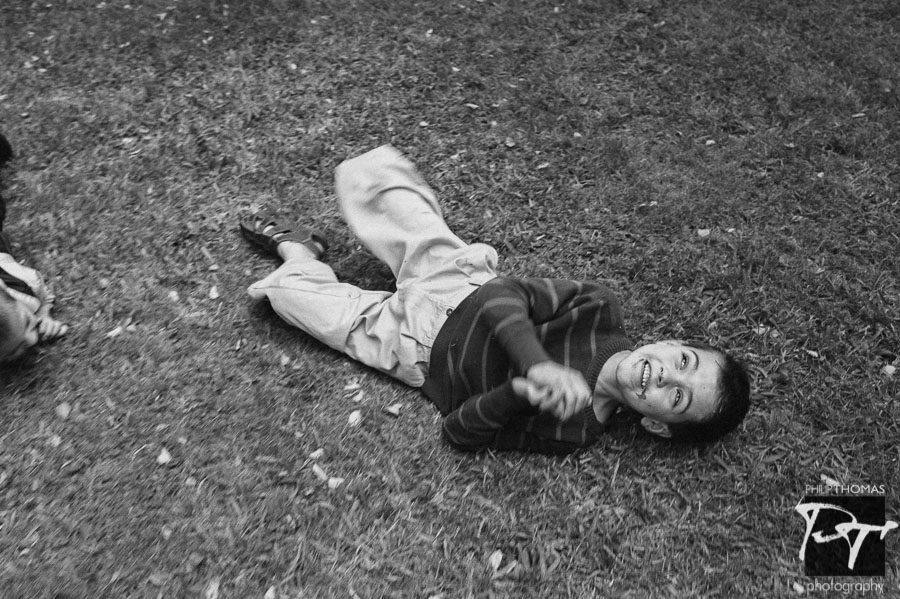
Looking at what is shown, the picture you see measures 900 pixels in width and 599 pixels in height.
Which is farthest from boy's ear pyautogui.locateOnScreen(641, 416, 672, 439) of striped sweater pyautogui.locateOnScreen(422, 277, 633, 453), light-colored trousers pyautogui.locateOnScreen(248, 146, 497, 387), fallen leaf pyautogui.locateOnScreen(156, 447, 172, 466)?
fallen leaf pyautogui.locateOnScreen(156, 447, 172, 466)

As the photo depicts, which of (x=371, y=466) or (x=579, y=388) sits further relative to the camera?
(x=371, y=466)

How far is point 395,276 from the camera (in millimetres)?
3848

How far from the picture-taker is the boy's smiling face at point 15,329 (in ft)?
10.4

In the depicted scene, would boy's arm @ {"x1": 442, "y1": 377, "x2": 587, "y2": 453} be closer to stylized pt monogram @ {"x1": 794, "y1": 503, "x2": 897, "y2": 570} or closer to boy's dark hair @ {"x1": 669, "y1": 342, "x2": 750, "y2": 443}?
boy's dark hair @ {"x1": 669, "y1": 342, "x2": 750, "y2": 443}

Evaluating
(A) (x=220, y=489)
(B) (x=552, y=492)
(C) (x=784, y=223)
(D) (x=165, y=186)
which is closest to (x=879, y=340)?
(C) (x=784, y=223)

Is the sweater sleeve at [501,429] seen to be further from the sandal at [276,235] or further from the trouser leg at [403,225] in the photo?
the sandal at [276,235]

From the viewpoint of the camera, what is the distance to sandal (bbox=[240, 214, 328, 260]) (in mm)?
3900

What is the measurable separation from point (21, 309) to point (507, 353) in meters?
2.30

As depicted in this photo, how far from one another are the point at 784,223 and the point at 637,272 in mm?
1015

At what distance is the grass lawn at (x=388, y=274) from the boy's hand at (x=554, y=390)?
2.05 feet

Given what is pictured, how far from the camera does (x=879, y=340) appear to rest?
139 inches

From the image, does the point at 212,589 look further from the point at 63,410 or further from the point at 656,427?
the point at 656,427

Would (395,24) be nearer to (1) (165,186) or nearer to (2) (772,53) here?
(1) (165,186)

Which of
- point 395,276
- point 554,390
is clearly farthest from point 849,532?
point 395,276
